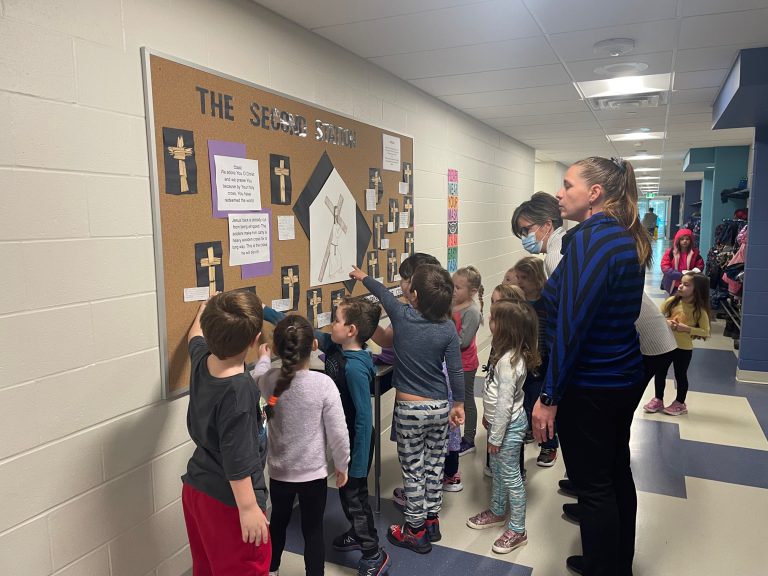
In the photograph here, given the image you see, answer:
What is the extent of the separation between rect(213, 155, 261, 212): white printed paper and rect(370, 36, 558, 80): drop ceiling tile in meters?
1.37

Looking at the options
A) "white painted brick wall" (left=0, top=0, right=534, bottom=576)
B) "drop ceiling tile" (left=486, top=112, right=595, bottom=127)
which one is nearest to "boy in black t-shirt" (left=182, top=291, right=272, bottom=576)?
A: "white painted brick wall" (left=0, top=0, right=534, bottom=576)

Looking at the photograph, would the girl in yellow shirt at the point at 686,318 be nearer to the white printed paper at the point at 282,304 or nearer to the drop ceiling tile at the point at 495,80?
the drop ceiling tile at the point at 495,80

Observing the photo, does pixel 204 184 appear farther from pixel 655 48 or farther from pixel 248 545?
pixel 655 48

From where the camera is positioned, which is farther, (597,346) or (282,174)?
(282,174)

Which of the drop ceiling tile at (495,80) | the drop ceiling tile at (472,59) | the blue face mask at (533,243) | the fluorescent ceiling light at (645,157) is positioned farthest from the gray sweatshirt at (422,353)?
the fluorescent ceiling light at (645,157)

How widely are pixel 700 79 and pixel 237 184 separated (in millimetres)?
3314

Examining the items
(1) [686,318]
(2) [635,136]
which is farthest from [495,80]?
(2) [635,136]

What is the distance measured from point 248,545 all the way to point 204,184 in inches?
48.4

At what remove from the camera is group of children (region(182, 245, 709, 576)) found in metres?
1.54

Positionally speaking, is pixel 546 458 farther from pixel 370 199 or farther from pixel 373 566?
pixel 370 199

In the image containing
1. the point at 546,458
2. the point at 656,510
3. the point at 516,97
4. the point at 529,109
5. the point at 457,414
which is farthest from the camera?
the point at 529,109

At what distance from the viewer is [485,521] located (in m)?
2.53

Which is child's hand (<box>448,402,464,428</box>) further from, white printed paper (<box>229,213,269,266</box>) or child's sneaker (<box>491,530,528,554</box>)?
white printed paper (<box>229,213,269,266</box>)

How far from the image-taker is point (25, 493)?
1.49 m
